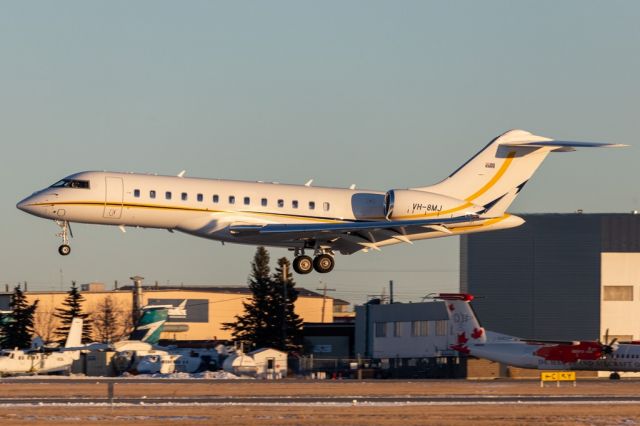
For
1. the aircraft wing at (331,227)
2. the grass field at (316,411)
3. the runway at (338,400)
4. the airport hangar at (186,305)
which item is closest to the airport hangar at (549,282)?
the grass field at (316,411)

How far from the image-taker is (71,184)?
41.4 metres

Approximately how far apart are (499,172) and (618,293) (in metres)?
28.3

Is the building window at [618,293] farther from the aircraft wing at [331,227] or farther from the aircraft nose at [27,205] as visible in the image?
the aircraft nose at [27,205]

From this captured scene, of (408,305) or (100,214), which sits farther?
(408,305)

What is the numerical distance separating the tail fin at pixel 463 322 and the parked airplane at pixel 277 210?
16147 mm

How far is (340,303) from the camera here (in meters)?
145

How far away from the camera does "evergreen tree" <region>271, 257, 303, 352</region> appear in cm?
8910

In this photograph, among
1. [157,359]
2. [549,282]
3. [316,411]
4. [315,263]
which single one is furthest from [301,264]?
[549,282]

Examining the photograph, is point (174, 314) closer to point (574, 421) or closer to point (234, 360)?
point (234, 360)

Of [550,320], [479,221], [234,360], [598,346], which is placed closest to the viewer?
[479,221]

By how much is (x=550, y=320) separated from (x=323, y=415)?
135 ft

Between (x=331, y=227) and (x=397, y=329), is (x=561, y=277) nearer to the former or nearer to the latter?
(x=397, y=329)

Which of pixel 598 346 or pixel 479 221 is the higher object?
pixel 479 221

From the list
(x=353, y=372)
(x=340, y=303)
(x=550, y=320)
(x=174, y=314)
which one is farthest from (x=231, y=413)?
(x=340, y=303)
